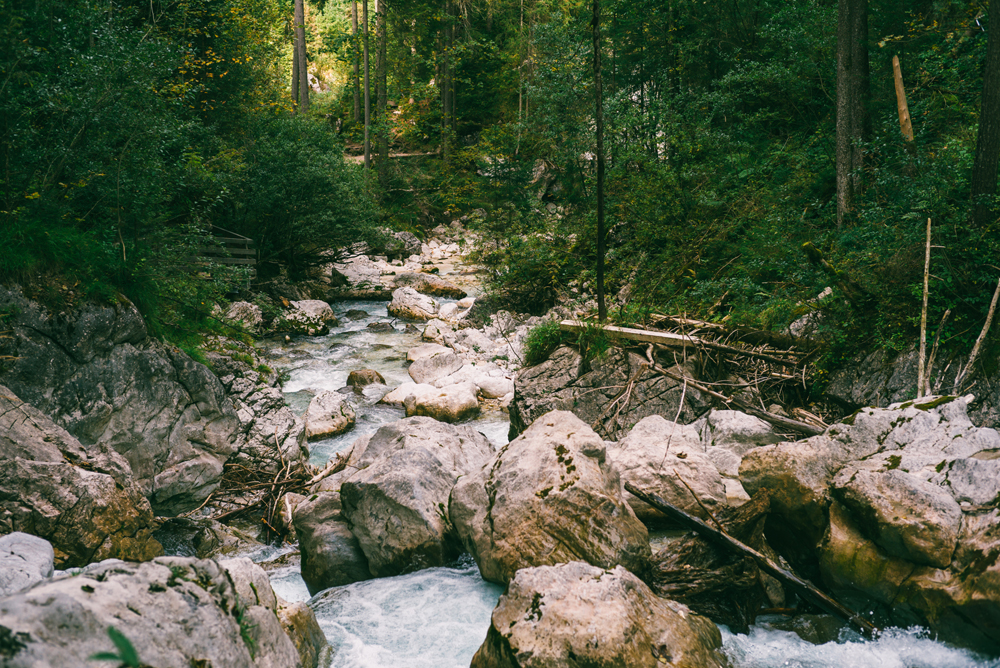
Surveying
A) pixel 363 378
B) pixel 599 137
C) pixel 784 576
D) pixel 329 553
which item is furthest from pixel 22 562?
pixel 363 378

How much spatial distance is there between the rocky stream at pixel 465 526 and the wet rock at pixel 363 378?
10.1ft

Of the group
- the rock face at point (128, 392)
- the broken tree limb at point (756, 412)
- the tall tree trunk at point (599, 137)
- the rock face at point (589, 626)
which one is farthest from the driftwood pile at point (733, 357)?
the rock face at point (128, 392)

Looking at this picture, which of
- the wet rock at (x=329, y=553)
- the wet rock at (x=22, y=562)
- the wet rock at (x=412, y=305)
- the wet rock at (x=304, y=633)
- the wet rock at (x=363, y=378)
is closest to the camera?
the wet rock at (x=22, y=562)

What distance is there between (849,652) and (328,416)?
7.32 m

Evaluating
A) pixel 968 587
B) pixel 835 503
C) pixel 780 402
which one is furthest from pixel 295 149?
pixel 968 587

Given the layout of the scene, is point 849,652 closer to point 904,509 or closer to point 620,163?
point 904,509

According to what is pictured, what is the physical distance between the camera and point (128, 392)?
6840mm

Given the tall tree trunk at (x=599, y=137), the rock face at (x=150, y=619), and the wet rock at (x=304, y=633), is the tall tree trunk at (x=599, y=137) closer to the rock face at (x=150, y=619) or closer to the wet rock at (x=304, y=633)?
the wet rock at (x=304, y=633)

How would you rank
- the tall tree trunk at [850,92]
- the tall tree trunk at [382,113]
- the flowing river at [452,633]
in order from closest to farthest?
the flowing river at [452,633] → the tall tree trunk at [850,92] → the tall tree trunk at [382,113]

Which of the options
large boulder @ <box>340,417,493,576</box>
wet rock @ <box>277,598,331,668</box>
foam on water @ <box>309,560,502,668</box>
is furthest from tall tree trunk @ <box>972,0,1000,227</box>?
wet rock @ <box>277,598,331,668</box>

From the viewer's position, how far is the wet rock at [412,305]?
16.5m

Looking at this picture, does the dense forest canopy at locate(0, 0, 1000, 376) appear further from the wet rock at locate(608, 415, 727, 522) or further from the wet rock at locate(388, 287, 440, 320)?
the wet rock at locate(608, 415, 727, 522)

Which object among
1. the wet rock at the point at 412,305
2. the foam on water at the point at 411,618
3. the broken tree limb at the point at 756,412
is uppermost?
the wet rock at the point at 412,305

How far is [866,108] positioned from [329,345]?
1149 cm
